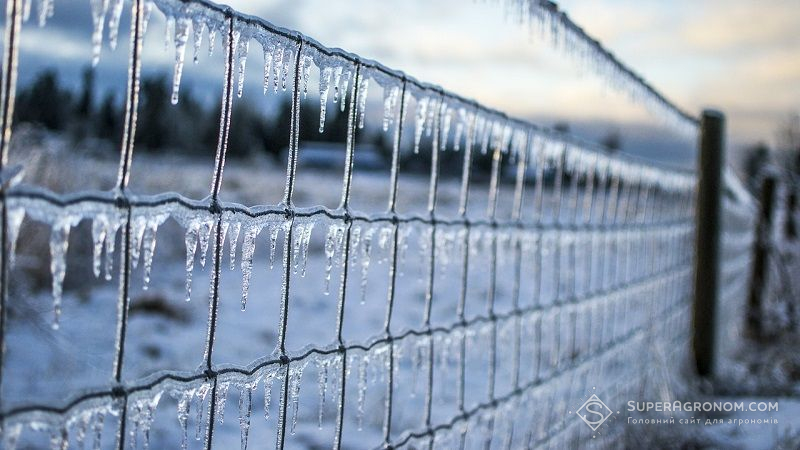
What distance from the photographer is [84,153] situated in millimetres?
9453

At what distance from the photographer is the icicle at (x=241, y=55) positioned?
120cm

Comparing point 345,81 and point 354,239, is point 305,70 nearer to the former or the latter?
point 345,81

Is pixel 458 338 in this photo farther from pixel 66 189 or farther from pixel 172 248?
pixel 172 248

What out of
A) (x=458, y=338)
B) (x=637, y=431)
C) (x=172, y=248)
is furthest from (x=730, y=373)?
(x=172, y=248)

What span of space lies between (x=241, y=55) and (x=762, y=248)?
6.61 meters

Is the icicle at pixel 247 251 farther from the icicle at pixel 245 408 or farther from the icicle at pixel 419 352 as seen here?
the icicle at pixel 419 352

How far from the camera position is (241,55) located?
48.1 inches

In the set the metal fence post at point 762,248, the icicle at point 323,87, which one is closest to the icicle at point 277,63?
the icicle at point 323,87

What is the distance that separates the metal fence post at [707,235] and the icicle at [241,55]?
3454mm

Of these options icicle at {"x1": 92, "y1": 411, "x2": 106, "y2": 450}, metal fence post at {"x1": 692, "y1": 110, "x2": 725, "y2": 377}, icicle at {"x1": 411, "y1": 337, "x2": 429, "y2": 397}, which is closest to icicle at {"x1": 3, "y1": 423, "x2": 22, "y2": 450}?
icicle at {"x1": 92, "y1": 411, "x2": 106, "y2": 450}

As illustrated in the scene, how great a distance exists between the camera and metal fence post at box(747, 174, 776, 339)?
679cm

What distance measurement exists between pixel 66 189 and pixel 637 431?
687cm

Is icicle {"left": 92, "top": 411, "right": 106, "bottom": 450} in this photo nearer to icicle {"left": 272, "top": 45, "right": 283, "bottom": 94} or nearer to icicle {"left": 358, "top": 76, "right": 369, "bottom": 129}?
icicle {"left": 272, "top": 45, "right": 283, "bottom": 94}

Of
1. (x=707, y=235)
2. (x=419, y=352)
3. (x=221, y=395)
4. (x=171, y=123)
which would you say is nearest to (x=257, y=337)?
(x=707, y=235)
